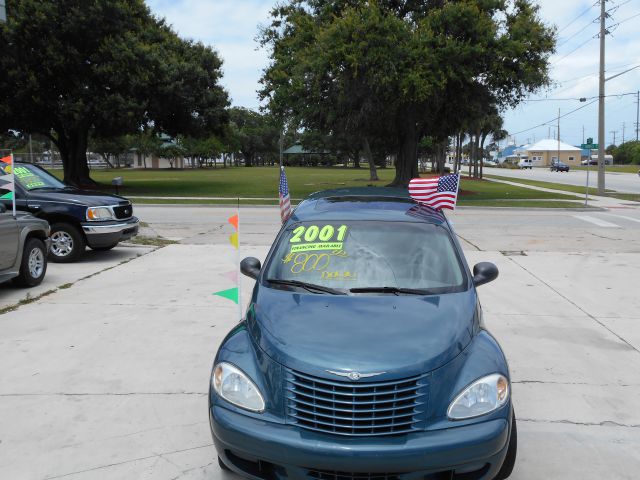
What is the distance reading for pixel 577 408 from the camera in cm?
438

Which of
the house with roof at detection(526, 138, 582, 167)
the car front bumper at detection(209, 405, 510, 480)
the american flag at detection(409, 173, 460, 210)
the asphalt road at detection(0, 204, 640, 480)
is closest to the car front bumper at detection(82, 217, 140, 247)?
the asphalt road at detection(0, 204, 640, 480)

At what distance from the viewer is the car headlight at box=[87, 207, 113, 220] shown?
403 inches

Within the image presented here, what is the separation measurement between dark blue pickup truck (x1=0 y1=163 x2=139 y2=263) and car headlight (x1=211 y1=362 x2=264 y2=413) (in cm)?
780

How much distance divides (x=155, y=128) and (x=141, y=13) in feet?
20.6

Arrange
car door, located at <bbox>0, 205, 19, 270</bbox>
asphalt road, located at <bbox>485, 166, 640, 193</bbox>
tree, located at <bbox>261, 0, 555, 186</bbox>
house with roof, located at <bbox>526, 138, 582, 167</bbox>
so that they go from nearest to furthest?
car door, located at <bbox>0, 205, 19, 270</bbox> → tree, located at <bbox>261, 0, 555, 186</bbox> → asphalt road, located at <bbox>485, 166, 640, 193</bbox> → house with roof, located at <bbox>526, 138, 582, 167</bbox>

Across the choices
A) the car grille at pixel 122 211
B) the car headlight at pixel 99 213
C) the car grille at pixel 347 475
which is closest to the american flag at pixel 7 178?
the car headlight at pixel 99 213

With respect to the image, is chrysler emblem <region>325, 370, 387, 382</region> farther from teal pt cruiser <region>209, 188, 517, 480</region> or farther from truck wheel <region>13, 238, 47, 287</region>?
truck wheel <region>13, 238, 47, 287</region>

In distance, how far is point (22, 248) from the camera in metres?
7.86

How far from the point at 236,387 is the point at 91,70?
98.4 ft

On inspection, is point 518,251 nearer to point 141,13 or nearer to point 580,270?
point 580,270

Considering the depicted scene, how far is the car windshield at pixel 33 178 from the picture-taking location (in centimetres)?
1038

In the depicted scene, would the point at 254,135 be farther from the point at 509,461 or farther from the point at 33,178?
the point at 509,461

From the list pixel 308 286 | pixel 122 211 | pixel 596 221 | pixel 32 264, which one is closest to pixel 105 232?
pixel 122 211

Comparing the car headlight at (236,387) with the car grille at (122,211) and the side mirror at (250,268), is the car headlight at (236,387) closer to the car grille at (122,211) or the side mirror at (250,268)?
the side mirror at (250,268)
